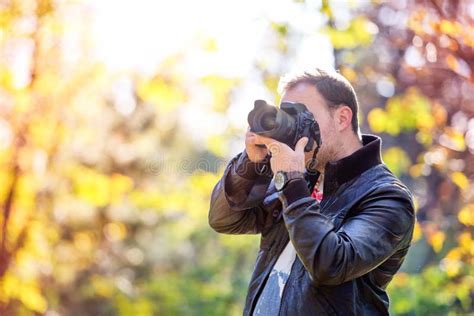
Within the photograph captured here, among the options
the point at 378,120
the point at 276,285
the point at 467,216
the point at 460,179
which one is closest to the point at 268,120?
the point at 276,285

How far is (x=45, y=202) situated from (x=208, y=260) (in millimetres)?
4592

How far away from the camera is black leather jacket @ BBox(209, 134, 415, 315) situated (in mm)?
2197

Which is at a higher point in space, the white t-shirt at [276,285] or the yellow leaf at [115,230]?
the white t-shirt at [276,285]

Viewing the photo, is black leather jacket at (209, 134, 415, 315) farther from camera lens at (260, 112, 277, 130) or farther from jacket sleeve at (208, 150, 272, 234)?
camera lens at (260, 112, 277, 130)

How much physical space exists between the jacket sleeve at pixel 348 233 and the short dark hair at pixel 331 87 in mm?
307

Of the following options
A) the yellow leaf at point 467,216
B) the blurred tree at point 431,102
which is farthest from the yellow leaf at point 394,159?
the yellow leaf at point 467,216

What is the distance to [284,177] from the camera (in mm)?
2322

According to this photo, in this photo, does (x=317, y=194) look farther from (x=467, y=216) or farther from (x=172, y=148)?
(x=172, y=148)

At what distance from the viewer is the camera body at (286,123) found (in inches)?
93.6

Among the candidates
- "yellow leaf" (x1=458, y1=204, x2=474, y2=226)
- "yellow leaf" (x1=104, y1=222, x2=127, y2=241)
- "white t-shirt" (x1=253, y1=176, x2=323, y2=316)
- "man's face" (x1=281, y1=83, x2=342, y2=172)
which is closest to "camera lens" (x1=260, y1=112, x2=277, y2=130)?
"man's face" (x1=281, y1=83, x2=342, y2=172)

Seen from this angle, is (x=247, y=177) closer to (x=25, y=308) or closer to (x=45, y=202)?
(x=45, y=202)

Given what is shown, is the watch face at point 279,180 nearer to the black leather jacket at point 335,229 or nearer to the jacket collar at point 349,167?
the black leather jacket at point 335,229

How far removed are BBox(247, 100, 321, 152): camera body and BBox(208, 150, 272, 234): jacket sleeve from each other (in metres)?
0.19

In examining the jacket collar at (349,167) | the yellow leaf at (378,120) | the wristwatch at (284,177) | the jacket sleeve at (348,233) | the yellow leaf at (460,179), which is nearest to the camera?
the jacket sleeve at (348,233)
